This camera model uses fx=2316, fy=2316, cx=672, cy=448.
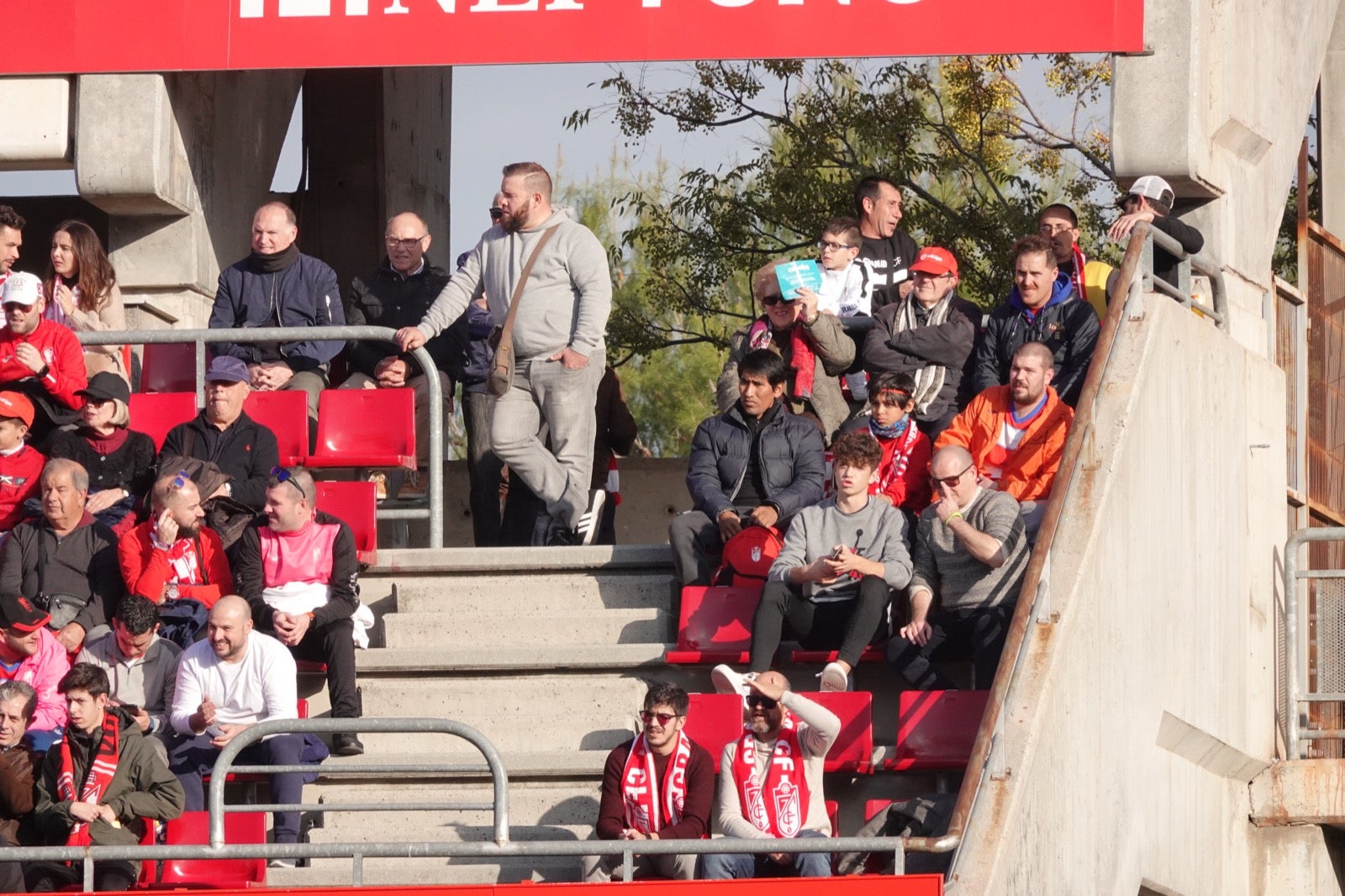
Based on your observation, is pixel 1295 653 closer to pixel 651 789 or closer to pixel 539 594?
pixel 539 594

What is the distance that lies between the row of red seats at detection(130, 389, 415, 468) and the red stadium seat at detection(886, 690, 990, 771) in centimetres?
353

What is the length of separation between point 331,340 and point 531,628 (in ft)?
7.75

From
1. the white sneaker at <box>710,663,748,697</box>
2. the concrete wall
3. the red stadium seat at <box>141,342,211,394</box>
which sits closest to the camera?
the concrete wall

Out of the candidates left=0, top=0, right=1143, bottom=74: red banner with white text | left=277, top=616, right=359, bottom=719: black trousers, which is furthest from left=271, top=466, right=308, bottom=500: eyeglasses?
left=0, top=0, right=1143, bottom=74: red banner with white text

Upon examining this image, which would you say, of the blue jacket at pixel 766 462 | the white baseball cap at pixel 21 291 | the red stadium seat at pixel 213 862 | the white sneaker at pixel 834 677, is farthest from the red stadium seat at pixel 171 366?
the white sneaker at pixel 834 677

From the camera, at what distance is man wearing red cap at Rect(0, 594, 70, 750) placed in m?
9.66

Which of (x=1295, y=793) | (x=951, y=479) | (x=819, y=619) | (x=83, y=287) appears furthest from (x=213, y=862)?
(x=1295, y=793)

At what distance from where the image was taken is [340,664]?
386 inches

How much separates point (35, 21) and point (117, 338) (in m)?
2.21

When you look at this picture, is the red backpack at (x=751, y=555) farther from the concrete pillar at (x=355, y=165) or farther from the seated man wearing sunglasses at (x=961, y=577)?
the concrete pillar at (x=355, y=165)

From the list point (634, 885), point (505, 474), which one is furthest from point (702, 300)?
point (634, 885)

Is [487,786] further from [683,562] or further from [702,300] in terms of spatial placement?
[702,300]

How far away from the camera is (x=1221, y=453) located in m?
11.0

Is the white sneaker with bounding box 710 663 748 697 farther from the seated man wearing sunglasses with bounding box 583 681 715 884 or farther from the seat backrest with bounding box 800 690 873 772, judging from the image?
the seated man wearing sunglasses with bounding box 583 681 715 884
